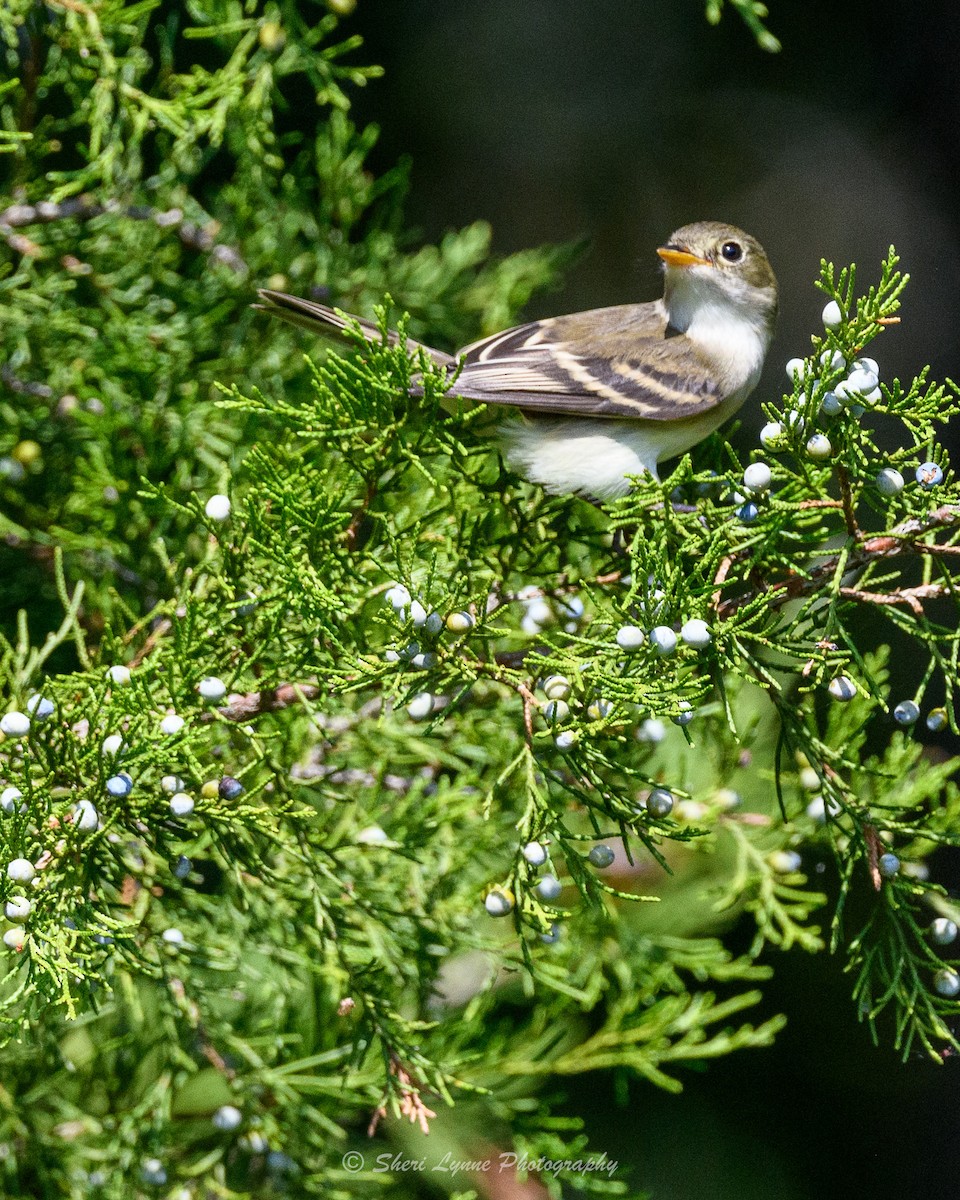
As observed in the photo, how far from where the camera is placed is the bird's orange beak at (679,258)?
8.05 feet

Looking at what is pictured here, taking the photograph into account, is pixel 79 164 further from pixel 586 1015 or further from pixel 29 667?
pixel 586 1015

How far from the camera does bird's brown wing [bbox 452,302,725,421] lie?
2100mm

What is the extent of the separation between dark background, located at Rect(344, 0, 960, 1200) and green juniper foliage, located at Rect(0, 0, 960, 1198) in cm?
85

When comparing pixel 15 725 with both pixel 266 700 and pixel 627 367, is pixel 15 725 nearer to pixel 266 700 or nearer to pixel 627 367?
pixel 266 700

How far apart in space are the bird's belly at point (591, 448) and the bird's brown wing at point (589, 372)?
1.5 inches

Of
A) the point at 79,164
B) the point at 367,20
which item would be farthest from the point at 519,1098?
the point at 367,20

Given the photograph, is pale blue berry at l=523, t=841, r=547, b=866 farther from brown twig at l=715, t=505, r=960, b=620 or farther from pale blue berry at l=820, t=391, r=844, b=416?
pale blue berry at l=820, t=391, r=844, b=416

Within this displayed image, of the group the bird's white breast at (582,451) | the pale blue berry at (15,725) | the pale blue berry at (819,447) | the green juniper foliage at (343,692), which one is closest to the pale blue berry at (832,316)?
the green juniper foliage at (343,692)

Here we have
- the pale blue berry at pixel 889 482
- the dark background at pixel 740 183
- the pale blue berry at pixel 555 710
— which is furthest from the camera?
the dark background at pixel 740 183

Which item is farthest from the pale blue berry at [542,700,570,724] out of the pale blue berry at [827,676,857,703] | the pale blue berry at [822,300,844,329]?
the pale blue berry at [822,300,844,329]

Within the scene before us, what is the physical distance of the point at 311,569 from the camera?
159 cm

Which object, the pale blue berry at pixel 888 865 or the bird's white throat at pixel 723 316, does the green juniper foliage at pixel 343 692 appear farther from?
the bird's white throat at pixel 723 316

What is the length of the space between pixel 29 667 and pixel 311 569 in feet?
1.51

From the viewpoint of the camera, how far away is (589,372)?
7.37 feet
